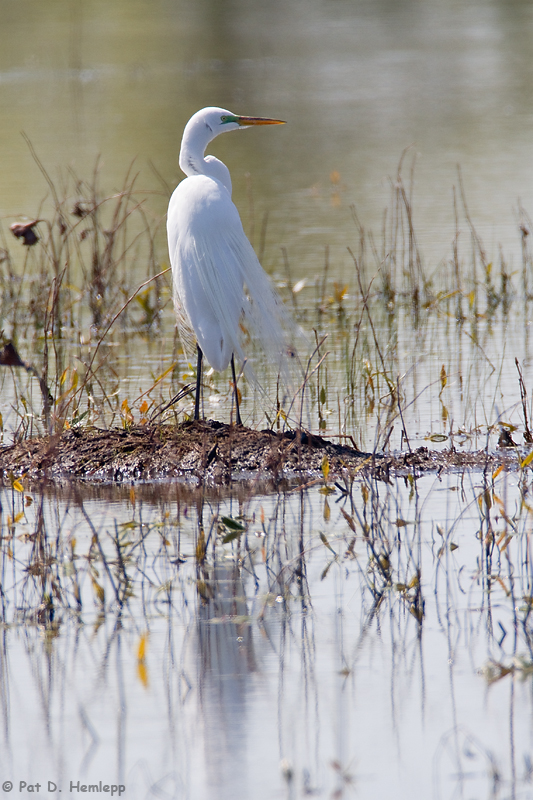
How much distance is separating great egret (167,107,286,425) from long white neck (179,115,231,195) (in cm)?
21

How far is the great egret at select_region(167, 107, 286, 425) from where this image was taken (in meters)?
5.10

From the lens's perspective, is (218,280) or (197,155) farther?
(197,155)

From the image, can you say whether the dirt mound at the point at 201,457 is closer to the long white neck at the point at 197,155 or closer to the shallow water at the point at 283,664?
the shallow water at the point at 283,664

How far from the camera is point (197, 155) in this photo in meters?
5.56

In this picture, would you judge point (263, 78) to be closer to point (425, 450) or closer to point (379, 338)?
point (379, 338)

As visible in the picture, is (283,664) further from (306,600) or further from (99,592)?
(99,592)

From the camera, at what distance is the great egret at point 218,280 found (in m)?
5.10

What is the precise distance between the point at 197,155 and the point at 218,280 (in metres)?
0.78

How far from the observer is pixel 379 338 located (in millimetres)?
7383

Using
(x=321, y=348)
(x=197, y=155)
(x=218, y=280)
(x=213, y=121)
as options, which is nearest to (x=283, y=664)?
(x=218, y=280)

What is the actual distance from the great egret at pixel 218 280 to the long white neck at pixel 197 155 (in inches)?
8.3

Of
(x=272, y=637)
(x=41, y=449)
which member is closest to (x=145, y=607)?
(x=272, y=637)

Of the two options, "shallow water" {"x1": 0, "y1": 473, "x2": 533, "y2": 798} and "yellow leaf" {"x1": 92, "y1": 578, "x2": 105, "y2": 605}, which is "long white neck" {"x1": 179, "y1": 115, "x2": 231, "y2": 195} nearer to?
"shallow water" {"x1": 0, "y1": 473, "x2": 533, "y2": 798}

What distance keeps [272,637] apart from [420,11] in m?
38.4
